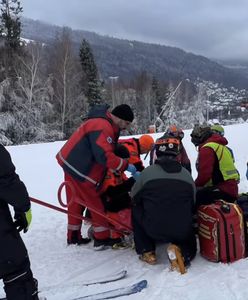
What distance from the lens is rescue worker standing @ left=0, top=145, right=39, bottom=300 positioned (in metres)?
3.05

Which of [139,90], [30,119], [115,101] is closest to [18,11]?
[30,119]

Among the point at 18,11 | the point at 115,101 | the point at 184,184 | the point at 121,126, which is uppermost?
the point at 18,11

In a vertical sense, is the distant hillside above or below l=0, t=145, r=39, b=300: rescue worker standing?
above

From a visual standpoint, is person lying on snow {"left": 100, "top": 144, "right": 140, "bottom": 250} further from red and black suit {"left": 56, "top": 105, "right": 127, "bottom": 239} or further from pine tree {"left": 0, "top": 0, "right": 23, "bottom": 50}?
pine tree {"left": 0, "top": 0, "right": 23, "bottom": 50}

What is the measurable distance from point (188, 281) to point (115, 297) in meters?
0.67

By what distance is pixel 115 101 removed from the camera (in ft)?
155

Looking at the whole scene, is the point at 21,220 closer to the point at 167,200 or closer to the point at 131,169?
the point at 167,200

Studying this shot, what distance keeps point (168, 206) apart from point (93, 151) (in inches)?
44.3

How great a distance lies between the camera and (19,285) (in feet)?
10.3

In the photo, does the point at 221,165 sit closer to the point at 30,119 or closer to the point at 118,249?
the point at 118,249

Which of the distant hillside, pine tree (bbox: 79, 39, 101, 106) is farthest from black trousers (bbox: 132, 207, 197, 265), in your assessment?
the distant hillside

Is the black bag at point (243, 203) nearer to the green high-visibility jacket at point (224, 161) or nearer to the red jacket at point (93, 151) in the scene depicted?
the green high-visibility jacket at point (224, 161)

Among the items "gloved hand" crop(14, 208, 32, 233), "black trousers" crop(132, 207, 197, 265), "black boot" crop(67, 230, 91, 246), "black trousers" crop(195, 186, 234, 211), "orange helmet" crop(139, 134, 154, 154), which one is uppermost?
"orange helmet" crop(139, 134, 154, 154)

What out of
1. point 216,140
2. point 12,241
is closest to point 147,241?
point 216,140
